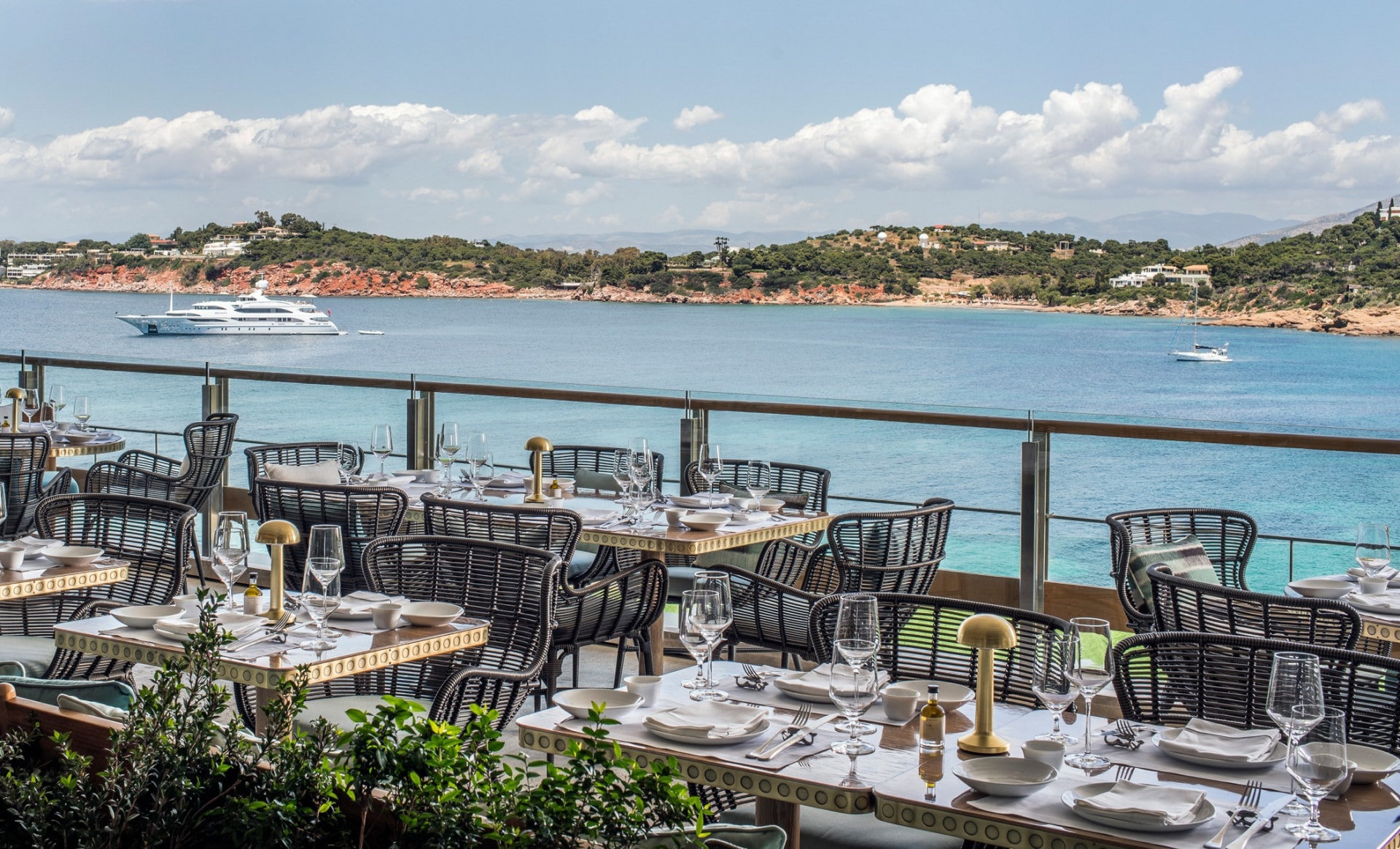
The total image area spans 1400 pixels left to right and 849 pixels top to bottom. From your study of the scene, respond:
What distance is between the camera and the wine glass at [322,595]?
10.9 ft

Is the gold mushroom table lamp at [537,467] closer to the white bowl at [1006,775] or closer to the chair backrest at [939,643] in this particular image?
the chair backrest at [939,643]

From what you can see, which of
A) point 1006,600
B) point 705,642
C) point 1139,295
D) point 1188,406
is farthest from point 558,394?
point 1139,295

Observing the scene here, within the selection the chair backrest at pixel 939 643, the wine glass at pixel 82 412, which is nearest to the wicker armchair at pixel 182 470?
the wine glass at pixel 82 412

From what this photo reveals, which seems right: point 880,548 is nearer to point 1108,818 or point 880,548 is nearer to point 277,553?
point 277,553

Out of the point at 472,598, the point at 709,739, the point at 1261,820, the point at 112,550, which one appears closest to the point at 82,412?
the point at 112,550

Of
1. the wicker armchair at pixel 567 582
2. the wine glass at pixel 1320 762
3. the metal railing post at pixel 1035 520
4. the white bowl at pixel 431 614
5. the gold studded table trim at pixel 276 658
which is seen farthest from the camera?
the metal railing post at pixel 1035 520

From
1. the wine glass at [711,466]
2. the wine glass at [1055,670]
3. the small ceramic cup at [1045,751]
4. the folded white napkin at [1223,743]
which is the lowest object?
the small ceramic cup at [1045,751]

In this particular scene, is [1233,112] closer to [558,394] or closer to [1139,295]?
[1139,295]

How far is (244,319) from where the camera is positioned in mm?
70750

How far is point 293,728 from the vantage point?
190cm

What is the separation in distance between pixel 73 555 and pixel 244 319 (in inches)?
2748

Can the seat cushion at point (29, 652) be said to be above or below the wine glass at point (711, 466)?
below

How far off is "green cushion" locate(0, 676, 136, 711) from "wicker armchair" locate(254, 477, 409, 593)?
2.54 metres

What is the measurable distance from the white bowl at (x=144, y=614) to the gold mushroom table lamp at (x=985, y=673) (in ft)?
6.65
